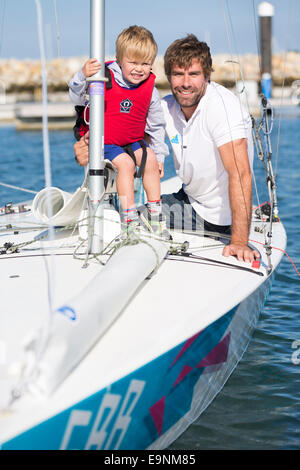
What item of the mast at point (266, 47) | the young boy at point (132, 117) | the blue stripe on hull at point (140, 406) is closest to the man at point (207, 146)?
the young boy at point (132, 117)

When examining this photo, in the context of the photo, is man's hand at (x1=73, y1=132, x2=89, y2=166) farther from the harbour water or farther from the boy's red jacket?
the harbour water

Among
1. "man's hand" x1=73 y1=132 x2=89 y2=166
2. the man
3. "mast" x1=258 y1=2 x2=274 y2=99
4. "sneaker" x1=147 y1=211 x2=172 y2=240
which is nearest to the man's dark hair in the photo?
the man

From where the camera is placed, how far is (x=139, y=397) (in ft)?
7.07

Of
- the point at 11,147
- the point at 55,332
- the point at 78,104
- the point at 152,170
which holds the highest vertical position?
the point at 78,104

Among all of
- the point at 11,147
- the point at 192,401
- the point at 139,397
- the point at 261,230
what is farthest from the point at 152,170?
the point at 11,147

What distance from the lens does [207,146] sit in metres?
3.43

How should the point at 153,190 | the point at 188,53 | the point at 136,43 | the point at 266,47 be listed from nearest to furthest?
the point at 136,43 < the point at 188,53 < the point at 153,190 < the point at 266,47

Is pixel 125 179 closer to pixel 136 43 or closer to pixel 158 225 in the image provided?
pixel 158 225

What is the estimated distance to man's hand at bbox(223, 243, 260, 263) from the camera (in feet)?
10.5

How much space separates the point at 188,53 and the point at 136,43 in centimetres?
30

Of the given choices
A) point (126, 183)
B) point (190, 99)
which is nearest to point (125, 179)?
point (126, 183)

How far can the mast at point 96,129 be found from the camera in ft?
9.61

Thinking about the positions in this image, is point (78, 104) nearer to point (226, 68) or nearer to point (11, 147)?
point (11, 147)

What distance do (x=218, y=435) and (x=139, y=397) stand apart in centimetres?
90
